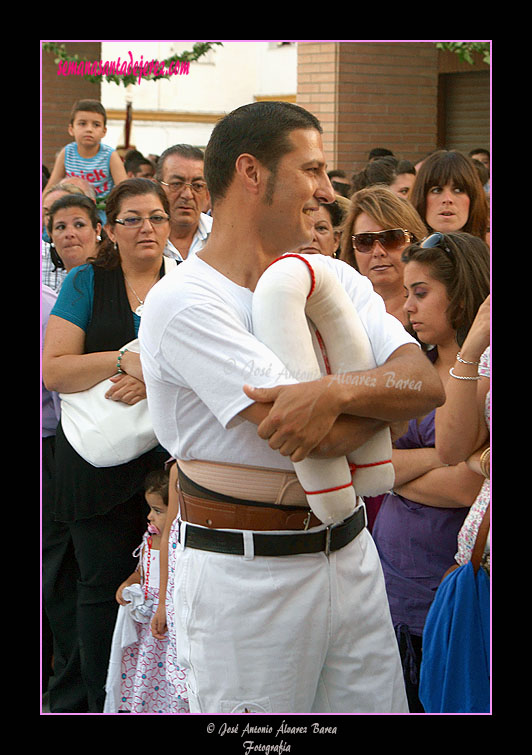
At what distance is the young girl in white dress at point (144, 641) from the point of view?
12.3ft

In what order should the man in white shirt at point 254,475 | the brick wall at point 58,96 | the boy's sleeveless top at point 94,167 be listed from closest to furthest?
the man in white shirt at point 254,475 < the boy's sleeveless top at point 94,167 < the brick wall at point 58,96

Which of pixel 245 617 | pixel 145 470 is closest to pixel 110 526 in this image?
pixel 145 470

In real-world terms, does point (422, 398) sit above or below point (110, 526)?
above

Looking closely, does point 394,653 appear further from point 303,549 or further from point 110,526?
point 110,526

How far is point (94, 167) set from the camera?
7449 mm

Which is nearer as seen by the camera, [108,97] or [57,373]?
[57,373]

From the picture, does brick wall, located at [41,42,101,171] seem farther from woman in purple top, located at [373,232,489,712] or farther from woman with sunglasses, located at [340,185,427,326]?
woman in purple top, located at [373,232,489,712]

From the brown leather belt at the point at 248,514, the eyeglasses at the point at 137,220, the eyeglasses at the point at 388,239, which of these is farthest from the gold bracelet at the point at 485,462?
the eyeglasses at the point at 137,220

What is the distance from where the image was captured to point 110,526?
12.8ft

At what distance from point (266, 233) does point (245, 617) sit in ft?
3.04

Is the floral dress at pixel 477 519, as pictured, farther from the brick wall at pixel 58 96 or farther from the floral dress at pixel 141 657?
the brick wall at pixel 58 96

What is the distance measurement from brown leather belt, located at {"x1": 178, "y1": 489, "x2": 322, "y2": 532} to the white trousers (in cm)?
8

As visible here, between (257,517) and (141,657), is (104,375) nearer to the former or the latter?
(141,657)
